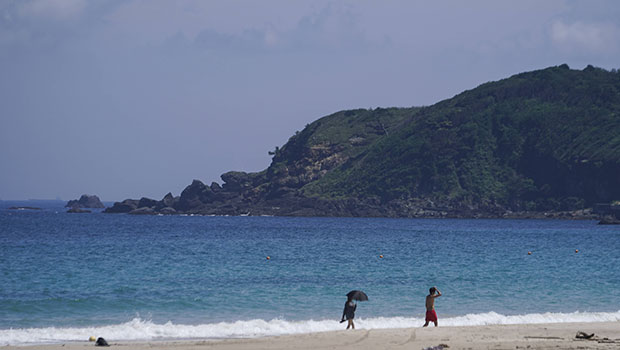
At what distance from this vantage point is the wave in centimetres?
2231

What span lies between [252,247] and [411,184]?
119368 mm

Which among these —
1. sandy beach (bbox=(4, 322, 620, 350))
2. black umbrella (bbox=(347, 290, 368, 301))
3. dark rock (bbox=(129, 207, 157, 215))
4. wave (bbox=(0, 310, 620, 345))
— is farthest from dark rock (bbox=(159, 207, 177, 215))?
black umbrella (bbox=(347, 290, 368, 301))

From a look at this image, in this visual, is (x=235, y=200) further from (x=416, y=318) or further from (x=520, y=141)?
(x=416, y=318)

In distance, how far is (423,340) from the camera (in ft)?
63.1

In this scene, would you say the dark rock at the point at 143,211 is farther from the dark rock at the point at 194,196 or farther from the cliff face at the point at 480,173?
the dark rock at the point at 194,196

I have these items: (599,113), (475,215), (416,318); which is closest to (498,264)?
(416,318)

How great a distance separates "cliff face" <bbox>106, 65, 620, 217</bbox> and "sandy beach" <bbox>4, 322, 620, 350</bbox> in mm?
140794

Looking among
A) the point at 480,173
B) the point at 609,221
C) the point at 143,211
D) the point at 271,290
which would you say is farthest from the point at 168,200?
the point at 271,290

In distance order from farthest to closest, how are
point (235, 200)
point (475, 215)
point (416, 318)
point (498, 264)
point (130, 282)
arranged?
point (235, 200) < point (475, 215) < point (498, 264) < point (130, 282) < point (416, 318)

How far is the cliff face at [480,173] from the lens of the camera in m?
160

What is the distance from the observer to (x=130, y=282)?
118ft

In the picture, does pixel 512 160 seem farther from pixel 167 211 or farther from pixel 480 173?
pixel 167 211

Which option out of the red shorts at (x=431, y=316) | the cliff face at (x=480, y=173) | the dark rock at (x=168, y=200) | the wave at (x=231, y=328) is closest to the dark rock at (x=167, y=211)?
the cliff face at (x=480, y=173)

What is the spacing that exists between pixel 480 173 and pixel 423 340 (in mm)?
161097
